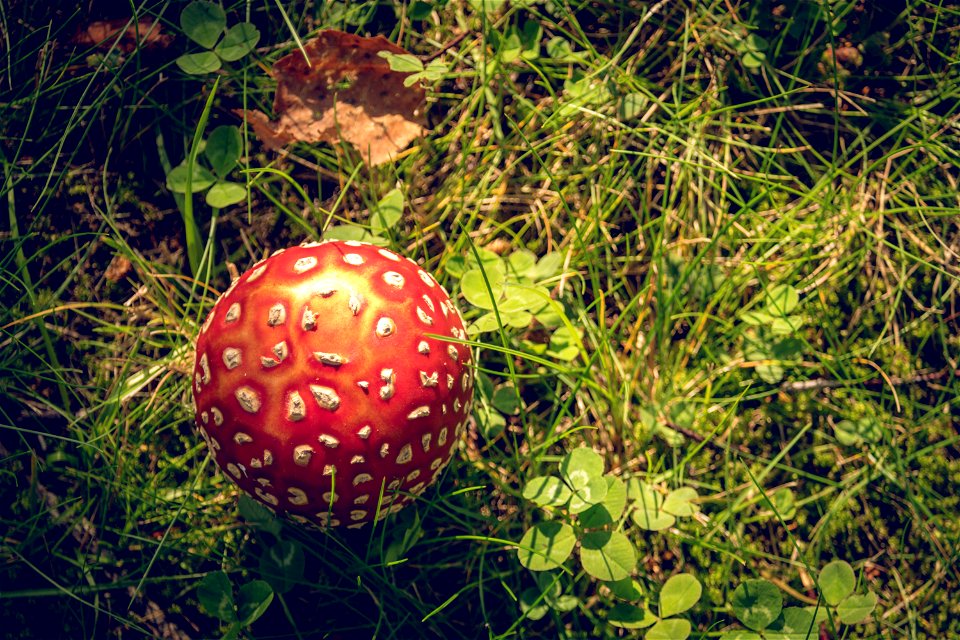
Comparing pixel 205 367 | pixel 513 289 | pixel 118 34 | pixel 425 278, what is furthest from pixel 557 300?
pixel 118 34

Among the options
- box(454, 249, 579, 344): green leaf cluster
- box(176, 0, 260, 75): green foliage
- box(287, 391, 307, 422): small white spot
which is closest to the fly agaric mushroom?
box(287, 391, 307, 422): small white spot

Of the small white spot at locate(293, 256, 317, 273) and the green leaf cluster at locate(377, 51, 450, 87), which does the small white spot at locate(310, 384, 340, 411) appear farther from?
the green leaf cluster at locate(377, 51, 450, 87)

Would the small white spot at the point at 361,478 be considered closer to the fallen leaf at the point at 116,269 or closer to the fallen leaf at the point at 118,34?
the fallen leaf at the point at 116,269

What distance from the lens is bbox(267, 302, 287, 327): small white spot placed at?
1.95 meters

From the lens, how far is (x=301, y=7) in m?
2.96

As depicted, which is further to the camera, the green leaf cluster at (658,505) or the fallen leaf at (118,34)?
the fallen leaf at (118,34)

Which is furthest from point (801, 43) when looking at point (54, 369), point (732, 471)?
point (54, 369)

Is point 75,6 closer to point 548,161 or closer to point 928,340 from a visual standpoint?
point 548,161

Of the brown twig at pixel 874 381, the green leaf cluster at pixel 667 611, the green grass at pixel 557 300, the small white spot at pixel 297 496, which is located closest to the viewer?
the small white spot at pixel 297 496

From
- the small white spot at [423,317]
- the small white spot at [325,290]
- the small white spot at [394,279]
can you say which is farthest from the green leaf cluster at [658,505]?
the small white spot at [325,290]

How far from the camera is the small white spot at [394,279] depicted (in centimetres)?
205

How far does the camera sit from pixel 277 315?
1.95m

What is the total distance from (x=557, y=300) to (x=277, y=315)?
1250 millimetres

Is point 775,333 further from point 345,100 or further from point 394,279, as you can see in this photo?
point 345,100
